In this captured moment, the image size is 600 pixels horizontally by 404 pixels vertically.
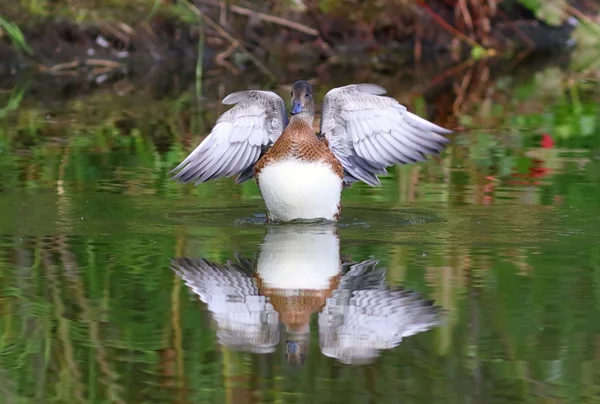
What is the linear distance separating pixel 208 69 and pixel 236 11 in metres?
1.40

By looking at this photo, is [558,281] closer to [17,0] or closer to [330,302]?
[330,302]

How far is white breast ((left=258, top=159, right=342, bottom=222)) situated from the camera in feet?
24.5

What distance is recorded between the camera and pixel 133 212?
789 cm

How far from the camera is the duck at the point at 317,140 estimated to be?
7605mm

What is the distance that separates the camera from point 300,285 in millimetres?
5910

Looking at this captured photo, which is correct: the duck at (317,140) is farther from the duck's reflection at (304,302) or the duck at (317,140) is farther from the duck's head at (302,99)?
the duck's reflection at (304,302)

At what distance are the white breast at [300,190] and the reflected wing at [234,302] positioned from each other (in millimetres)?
923

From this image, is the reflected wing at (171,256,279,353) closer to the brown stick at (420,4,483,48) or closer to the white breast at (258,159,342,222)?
the white breast at (258,159,342,222)

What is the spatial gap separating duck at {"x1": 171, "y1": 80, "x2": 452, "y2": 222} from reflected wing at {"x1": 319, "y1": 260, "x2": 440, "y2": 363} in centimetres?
160

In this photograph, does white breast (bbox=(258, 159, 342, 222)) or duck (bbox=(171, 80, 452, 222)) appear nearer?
white breast (bbox=(258, 159, 342, 222))

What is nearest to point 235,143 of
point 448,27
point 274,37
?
point 274,37

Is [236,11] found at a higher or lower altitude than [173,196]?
higher

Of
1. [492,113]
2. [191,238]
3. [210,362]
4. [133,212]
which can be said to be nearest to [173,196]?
[133,212]

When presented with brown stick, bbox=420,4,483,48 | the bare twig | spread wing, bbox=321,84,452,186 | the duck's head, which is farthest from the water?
brown stick, bbox=420,4,483,48
